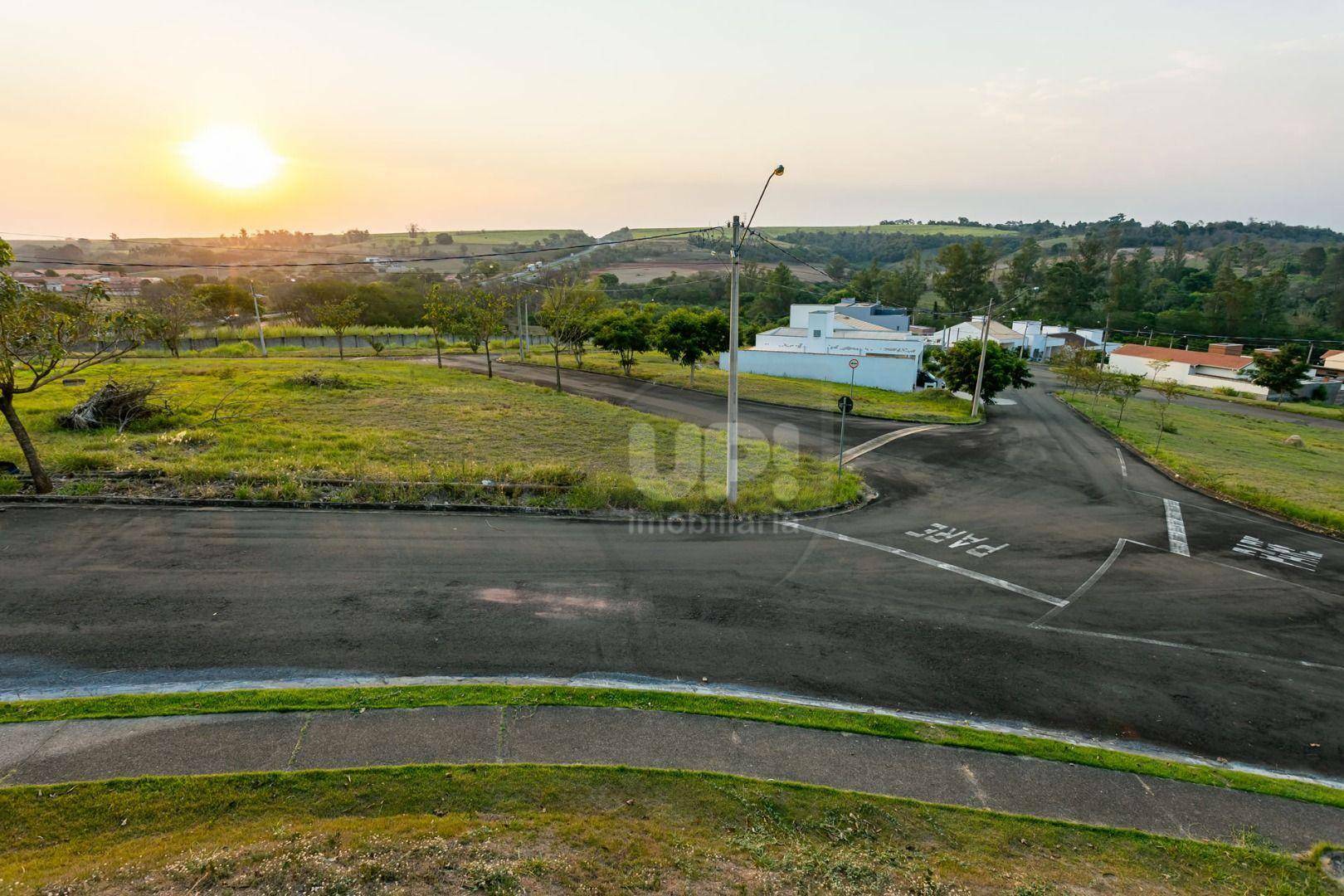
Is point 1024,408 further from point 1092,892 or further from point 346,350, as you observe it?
point 346,350

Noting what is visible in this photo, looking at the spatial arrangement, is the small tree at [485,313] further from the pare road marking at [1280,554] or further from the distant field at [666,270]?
the distant field at [666,270]

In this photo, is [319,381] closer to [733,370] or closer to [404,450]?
[404,450]

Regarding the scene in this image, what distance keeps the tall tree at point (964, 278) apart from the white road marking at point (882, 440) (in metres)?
84.9

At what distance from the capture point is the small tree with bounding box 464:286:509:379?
3862 centimetres

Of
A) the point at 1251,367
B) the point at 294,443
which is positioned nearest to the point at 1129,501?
the point at 294,443

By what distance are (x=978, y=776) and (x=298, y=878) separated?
710 centimetres

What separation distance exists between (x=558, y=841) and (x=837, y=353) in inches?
1858

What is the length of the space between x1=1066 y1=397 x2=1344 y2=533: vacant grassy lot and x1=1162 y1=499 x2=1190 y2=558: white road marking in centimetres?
234

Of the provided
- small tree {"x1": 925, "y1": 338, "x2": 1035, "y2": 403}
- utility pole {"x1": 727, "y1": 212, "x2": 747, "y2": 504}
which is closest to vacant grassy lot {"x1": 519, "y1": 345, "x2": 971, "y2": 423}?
small tree {"x1": 925, "y1": 338, "x2": 1035, "y2": 403}

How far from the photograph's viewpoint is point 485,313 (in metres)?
38.4

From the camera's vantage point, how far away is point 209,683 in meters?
8.10

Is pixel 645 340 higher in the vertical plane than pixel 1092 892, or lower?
higher

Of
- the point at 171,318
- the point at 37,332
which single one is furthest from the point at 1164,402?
the point at 171,318

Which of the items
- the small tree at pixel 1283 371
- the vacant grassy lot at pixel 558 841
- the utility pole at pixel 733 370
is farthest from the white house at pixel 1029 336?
the vacant grassy lot at pixel 558 841
